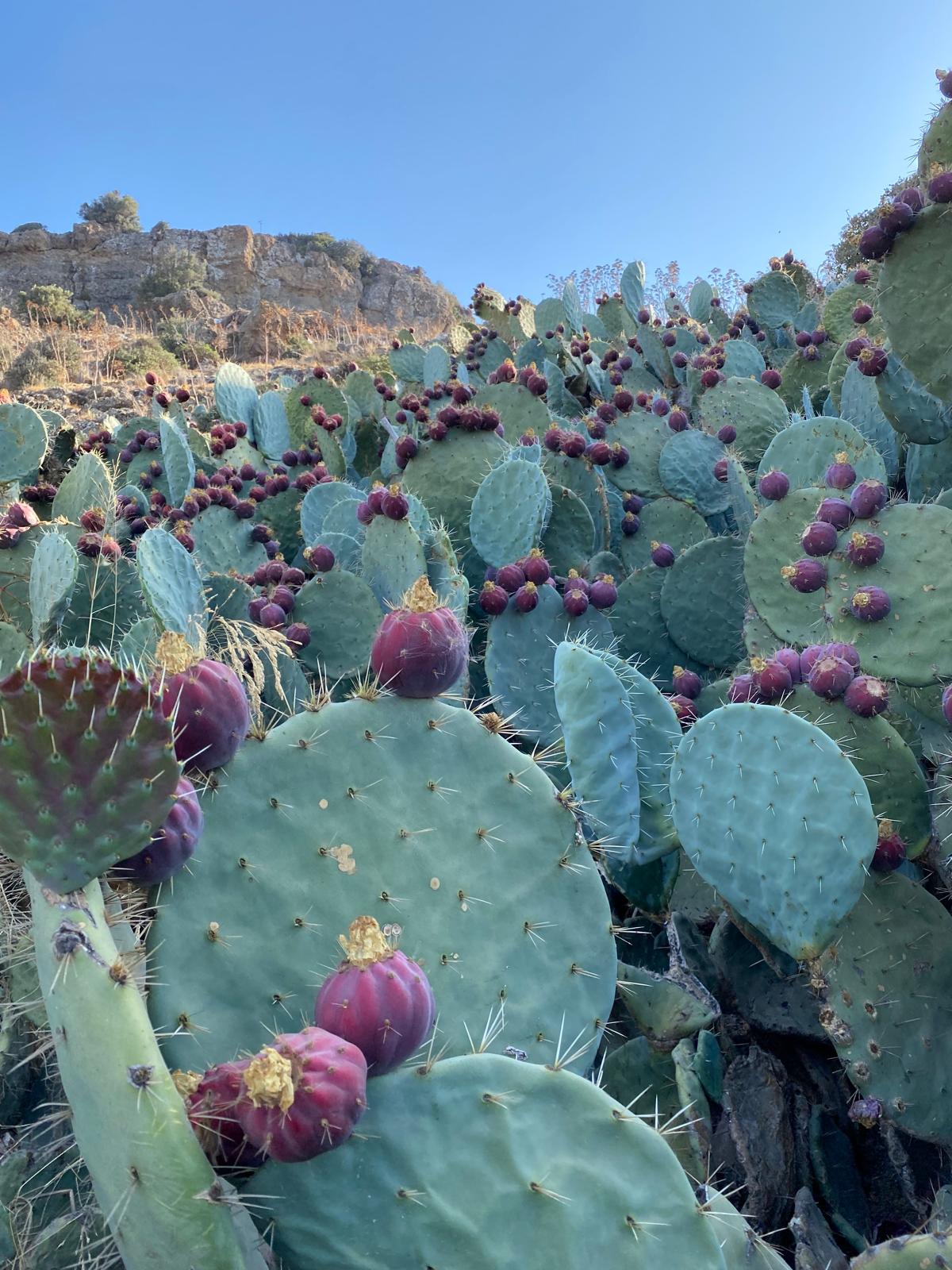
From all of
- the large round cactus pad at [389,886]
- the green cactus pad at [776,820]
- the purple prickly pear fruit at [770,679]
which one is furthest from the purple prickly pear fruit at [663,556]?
the large round cactus pad at [389,886]

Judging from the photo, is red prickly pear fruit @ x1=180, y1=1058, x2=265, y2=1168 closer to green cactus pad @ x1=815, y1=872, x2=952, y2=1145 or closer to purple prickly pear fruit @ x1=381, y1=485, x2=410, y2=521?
green cactus pad @ x1=815, y1=872, x2=952, y2=1145

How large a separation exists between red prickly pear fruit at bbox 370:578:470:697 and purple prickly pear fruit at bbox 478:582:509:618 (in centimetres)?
86

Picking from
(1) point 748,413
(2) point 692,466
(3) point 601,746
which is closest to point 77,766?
(3) point 601,746

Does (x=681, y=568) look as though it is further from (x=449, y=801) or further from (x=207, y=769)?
(x=207, y=769)

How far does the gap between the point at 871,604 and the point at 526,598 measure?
30.3 inches

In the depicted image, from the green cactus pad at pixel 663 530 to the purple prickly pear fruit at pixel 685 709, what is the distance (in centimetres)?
93

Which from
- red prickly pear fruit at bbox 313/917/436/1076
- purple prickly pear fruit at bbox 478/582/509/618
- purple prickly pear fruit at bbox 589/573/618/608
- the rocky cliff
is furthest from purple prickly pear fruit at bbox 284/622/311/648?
the rocky cliff

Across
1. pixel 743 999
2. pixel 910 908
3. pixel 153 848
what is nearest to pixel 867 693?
pixel 910 908

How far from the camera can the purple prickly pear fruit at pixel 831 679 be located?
154 centimetres

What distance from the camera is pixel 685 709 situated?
1.94 meters

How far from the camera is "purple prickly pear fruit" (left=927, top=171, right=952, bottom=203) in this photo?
2021 mm

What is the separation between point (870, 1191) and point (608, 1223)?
40.6 inches

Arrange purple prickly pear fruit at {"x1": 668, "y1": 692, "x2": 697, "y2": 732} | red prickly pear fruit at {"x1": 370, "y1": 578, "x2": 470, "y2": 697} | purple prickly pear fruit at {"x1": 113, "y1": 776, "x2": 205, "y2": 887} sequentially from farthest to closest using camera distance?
1. purple prickly pear fruit at {"x1": 668, "y1": 692, "x2": 697, "y2": 732}
2. red prickly pear fruit at {"x1": 370, "y1": 578, "x2": 470, "y2": 697}
3. purple prickly pear fruit at {"x1": 113, "y1": 776, "x2": 205, "y2": 887}

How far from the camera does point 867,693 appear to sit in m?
1.51
